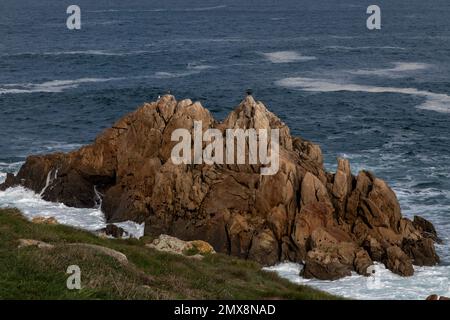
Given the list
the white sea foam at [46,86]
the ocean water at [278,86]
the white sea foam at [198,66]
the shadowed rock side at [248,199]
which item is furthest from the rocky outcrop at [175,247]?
the white sea foam at [198,66]

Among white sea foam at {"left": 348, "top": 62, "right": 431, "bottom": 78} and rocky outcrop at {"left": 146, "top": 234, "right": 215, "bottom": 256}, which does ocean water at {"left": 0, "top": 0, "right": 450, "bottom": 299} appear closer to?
white sea foam at {"left": 348, "top": 62, "right": 431, "bottom": 78}

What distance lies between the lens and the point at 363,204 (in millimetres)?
41031

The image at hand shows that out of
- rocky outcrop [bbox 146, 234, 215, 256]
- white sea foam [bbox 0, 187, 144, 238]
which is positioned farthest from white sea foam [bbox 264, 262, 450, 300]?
white sea foam [bbox 0, 187, 144, 238]

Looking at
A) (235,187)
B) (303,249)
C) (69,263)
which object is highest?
(69,263)

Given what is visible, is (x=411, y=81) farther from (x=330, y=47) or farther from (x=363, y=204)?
(x=363, y=204)

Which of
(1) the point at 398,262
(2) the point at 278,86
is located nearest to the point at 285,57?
(2) the point at 278,86

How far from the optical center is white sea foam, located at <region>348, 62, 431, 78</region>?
96.9 meters

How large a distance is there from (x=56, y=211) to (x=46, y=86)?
4797cm

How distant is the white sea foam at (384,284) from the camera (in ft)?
116

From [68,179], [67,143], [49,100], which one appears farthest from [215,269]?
[49,100]

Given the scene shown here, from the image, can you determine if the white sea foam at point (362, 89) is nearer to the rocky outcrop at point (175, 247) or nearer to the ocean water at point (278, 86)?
the ocean water at point (278, 86)

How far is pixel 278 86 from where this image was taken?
89.4m

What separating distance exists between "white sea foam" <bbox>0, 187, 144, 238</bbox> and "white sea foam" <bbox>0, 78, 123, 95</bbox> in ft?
133
